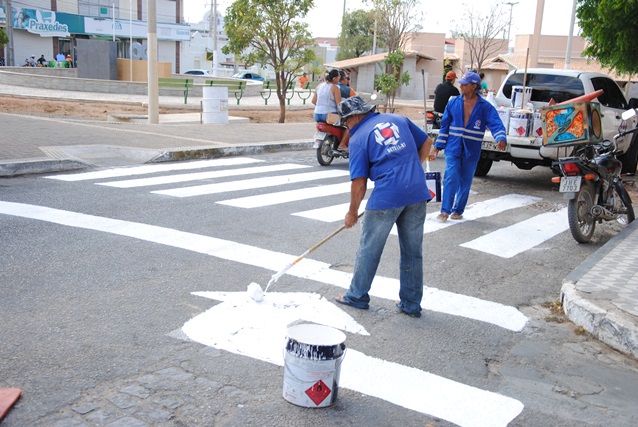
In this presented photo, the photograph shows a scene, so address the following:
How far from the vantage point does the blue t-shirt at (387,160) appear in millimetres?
5141

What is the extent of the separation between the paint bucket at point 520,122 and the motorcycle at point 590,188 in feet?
9.35

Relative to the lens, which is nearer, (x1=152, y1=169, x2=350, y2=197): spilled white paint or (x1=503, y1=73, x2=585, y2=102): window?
(x1=152, y1=169, x2=350, y2=197): spilled white paint

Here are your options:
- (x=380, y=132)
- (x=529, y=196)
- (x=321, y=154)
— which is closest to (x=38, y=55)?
(x=321, y=154)

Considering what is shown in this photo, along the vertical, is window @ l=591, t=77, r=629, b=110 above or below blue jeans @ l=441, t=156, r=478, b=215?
above

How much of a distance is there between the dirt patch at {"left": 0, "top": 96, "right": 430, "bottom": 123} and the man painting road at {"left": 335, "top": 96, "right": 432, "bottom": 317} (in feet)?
63.6

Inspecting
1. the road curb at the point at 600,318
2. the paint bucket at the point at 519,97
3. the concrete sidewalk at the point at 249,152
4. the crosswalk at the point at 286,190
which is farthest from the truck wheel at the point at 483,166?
the road curb at the point at 600,318

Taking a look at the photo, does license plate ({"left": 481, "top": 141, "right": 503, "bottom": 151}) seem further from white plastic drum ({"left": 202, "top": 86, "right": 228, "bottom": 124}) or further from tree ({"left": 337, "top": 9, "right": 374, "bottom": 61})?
tree ({"left": 337, "top": 9, "right": 374, "bottom": 61})

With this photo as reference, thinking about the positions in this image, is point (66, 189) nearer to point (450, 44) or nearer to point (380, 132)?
point (380, 132)

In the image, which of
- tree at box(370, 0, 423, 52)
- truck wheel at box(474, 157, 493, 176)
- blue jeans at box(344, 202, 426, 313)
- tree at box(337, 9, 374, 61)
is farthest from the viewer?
tree at box(337, 9, 374, 61)

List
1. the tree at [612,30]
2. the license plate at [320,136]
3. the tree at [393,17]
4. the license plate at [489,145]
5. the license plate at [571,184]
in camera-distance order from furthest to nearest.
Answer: the tree at [393,17] → the license plate at [320,136] → the tree at [612,30] → the license plate at [489,145] → the license plate at [571,184]

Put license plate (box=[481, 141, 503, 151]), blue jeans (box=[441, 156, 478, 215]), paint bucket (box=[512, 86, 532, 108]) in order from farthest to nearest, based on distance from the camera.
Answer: paint bucket (box=[512, 86, 532, 108]), license plate (box=[481, 141, 503, 151]), blue jeans (box=[441, 156, 478, 215])

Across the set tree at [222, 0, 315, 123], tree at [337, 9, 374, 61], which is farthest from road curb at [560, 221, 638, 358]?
tree at [337, 9, 374, 61]

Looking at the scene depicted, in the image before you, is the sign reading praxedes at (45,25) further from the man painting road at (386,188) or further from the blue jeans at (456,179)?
the man painting road at (386,188)

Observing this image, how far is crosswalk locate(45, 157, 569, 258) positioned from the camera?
842 cm
